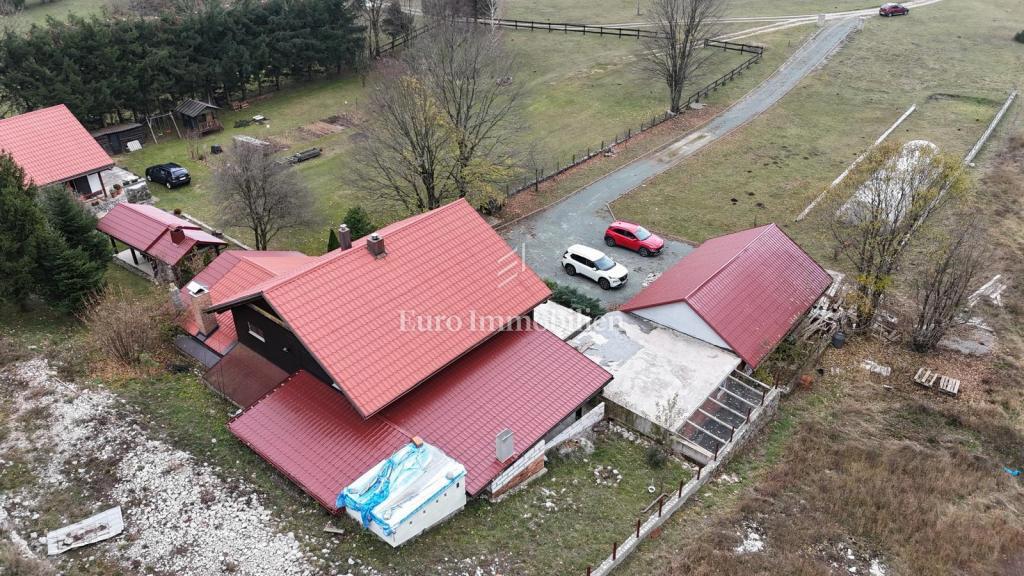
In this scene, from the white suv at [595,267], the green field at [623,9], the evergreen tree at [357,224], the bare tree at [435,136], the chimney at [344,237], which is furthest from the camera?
the green field at [623,9]

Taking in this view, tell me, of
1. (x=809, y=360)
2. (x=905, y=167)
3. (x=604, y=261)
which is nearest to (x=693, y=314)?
(x=809, y=360)

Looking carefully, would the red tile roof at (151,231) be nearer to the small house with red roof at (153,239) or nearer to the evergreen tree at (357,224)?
the small house with red roof at (153,239)

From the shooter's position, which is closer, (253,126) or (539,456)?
(539,456)

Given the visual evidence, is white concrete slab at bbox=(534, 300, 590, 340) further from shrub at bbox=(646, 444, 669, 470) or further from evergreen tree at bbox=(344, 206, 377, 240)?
evergreen tree at bbox=(344, 206, 377, 240)

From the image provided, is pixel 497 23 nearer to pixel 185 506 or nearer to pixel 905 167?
pixel 905 167

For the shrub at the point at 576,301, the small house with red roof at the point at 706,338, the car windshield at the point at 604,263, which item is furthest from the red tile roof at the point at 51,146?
the small house with red roof at the point at 706,338

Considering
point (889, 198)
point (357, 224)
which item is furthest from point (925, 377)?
point (357, 224)
